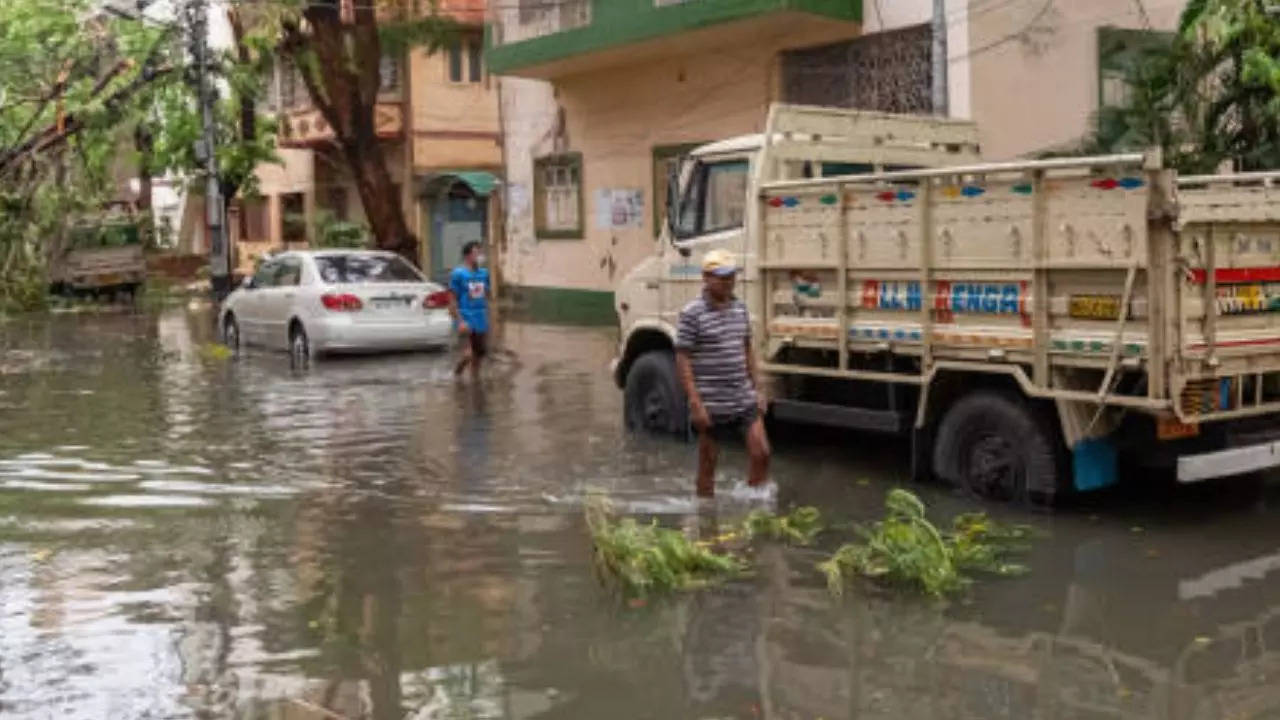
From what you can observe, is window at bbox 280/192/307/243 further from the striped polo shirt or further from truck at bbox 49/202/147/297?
the striped polo shirt

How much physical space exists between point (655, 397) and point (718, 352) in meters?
2.76

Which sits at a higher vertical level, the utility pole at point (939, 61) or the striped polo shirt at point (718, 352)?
the utility pole at point (939, 61)

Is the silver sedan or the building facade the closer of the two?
the building facade

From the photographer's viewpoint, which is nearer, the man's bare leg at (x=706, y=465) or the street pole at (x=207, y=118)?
the man's bare leg at (x=706, y=465)

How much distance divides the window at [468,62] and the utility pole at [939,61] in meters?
18.8

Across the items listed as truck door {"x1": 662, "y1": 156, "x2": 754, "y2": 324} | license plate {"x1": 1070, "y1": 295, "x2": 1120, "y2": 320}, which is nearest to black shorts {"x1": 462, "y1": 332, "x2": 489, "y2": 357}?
truck door {"x1": 662, "y1": 156, "x2": 754, "y2": 324}

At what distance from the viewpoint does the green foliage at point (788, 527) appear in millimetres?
7363

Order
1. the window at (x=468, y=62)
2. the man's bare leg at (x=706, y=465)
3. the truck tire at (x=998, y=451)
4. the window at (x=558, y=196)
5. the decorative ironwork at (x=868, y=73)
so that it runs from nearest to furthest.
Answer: the truck tire at (x=998, y=451) < the man's bare leg at (x=706, y=465) < the decorative ironwork at (x=868, y=73) < the window at (x=558, y=196) < the window at (x=468, y=62)

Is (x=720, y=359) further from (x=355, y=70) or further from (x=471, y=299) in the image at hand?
(x=355, y=70)

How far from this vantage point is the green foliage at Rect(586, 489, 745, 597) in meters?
6.34

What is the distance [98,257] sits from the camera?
1303 inches

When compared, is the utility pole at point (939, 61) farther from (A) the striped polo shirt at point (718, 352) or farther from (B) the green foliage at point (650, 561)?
(B) the green foliage at point (650, 561)

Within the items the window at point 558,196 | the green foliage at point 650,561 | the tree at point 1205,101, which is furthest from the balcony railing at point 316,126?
the green foliage at point 650,561

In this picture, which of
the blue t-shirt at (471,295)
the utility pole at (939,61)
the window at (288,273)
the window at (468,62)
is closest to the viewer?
the utility pole at (939,61)
